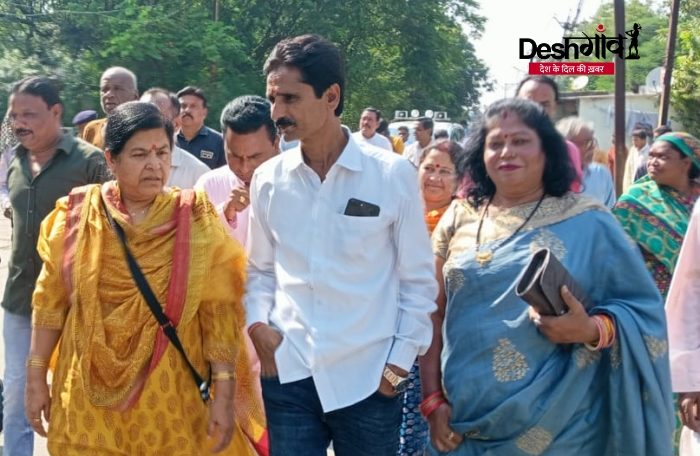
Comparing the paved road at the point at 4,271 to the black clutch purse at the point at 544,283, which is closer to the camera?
the black clutch purse at the point at 544,283

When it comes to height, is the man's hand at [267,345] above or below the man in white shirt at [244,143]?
below

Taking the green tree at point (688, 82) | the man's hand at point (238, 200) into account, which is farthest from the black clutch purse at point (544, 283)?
the green tree at point (688, 82)

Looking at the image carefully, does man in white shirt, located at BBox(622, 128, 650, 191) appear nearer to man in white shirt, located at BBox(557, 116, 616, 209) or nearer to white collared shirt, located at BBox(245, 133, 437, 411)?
man in white shirt, located at BBox(557, 116, 616, 209)

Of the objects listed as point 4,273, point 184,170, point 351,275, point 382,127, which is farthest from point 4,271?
point 351,275

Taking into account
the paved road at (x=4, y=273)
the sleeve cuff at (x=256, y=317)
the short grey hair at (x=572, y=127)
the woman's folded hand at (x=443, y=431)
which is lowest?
the paved road at (x=4, y=273)

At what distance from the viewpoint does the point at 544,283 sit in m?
2.75

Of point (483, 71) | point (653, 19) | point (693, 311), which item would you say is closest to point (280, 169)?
point (693, 311)

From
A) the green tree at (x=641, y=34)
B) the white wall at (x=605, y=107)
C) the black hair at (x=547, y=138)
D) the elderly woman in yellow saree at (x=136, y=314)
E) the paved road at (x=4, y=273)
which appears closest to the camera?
the black hair at (x=547, y=138)

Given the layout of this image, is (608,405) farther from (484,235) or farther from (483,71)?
(483,71)

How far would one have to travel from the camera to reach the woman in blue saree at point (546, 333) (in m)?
2.95

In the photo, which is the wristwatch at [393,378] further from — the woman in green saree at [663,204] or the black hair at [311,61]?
the woman in green saree at [663,204]

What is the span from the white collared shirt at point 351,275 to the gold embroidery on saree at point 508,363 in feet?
0.80

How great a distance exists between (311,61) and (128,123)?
27.4 inches

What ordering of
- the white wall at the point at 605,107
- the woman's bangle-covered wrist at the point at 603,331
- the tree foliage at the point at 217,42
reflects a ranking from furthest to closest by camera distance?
1. the white wall at the point at 605,107
2. the tree foliage at the point at 217,42
3. the woman's bangle-covered wrist at the point at 603,331
